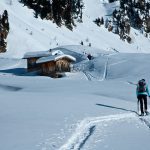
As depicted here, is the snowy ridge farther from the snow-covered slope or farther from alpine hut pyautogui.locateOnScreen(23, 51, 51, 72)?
the snow-covered slope

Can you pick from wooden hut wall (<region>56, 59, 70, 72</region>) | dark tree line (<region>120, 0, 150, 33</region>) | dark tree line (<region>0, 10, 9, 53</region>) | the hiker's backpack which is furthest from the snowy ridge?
dark tree line (<region>120, 0, 150, 33</region>)

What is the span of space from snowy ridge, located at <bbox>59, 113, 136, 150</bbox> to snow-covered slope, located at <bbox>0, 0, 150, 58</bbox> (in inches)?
1786

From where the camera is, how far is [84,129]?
44.9ft

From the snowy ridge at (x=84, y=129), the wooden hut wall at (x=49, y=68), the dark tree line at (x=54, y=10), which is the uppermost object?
the dark tree line at (x=54, y=10)

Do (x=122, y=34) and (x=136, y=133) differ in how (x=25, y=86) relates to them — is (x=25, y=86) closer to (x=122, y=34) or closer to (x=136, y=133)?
(x=136, y=133)

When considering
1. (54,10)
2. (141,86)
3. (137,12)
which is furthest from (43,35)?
(137,12)

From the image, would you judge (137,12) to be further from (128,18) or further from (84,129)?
(84,129)

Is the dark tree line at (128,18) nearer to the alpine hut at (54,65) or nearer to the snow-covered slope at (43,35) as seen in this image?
the snow-covered slope at (43,35)

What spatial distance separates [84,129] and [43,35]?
204 ft

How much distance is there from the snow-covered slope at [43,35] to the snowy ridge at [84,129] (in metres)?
45.4

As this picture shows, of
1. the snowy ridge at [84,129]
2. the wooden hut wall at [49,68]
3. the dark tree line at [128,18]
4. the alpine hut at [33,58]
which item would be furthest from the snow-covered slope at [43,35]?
the snowy ridge at [84,129]

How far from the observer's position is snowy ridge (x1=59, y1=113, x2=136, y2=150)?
421 inches

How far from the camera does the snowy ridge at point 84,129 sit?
1070 centimetres

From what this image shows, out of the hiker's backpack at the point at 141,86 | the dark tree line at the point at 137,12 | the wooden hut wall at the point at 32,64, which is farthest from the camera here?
the dark tree line at the point at 137,12
